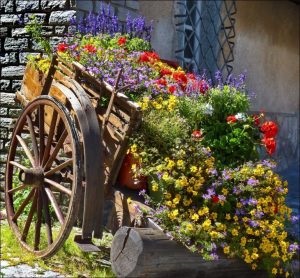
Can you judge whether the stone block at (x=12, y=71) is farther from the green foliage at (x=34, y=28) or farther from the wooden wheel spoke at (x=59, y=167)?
the wooden wheel spoke at (x=59, y=167)

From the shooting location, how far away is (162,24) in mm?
6211

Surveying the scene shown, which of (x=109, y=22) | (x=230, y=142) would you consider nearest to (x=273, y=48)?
(x=109, y=22)

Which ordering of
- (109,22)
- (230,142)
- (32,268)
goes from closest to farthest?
(230,142) → (32,268) → (109,22)

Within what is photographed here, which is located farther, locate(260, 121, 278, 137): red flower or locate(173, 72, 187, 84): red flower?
locate(173, 72, 187, 84): red flower

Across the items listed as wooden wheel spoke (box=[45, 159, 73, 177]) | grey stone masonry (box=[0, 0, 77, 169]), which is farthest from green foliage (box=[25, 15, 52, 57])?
wooden wheel spoke (box=[45, 159, 73, 177])

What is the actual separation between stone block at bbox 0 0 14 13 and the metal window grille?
6.25 feet

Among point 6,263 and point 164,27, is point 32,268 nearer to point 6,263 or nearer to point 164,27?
point 6,263

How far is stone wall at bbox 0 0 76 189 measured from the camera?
5.07 metres

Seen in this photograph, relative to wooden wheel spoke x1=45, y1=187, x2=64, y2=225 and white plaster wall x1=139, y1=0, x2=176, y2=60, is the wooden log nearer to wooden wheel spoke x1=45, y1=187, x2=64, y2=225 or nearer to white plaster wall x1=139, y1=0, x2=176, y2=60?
wooden wheel spoke x1=45, y1=187, x2=64, y2=225

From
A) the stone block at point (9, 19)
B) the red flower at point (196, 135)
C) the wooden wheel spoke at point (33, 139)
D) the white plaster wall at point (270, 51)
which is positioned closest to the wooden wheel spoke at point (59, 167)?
the wooden wheel spoke at point (33, 139)

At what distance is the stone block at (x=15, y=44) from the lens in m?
5.20

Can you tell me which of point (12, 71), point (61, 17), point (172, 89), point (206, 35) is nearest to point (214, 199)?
point (172, 89)

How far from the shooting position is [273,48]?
898cm

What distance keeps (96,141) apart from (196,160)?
565mm
